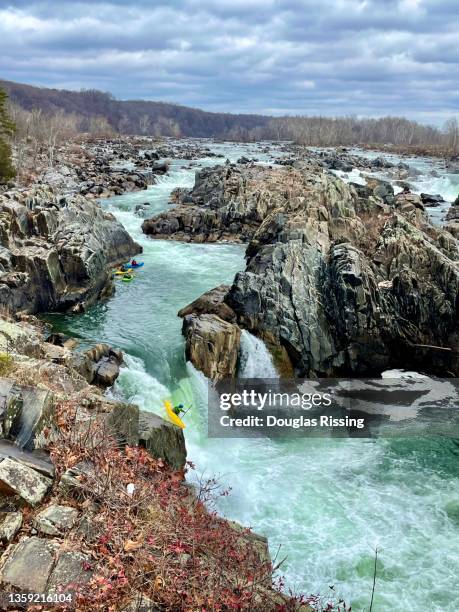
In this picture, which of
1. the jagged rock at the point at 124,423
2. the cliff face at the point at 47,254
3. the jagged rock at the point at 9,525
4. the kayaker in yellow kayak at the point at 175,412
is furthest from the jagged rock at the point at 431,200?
the jagged rock at the point at 9,525

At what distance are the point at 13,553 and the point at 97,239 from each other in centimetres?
2342

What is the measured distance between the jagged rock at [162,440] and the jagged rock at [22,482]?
3.97 metres

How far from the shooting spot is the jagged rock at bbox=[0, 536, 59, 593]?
19.6ft

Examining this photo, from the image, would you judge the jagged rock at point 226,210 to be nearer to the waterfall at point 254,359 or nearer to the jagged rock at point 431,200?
the jagged rock at point 431,200

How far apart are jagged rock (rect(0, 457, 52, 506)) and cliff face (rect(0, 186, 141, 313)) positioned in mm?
16108

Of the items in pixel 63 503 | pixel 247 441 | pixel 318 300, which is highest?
pixel 63 503

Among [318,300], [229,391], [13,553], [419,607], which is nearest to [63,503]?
[13,553]

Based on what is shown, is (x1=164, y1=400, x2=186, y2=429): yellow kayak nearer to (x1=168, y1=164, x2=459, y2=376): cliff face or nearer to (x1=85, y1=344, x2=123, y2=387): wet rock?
(x1=85, y1=344, x2=123, y2=387): wet rock

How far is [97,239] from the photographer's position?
28188 millimetres

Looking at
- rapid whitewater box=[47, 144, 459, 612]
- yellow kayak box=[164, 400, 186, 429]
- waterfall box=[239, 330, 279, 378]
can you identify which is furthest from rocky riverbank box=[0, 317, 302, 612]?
waterfall box=[239, 330, 279, 378]

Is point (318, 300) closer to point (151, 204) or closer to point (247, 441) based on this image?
point (247, 441)

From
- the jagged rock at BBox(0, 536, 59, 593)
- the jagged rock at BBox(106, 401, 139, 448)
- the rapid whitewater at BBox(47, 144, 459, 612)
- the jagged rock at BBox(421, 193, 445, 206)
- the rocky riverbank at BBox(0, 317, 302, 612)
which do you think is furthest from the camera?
the jagged rock at BBox(421, 193, 445, 206)

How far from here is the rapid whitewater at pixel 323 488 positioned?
38.8 feet

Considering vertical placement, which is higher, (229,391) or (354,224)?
(354,224)
